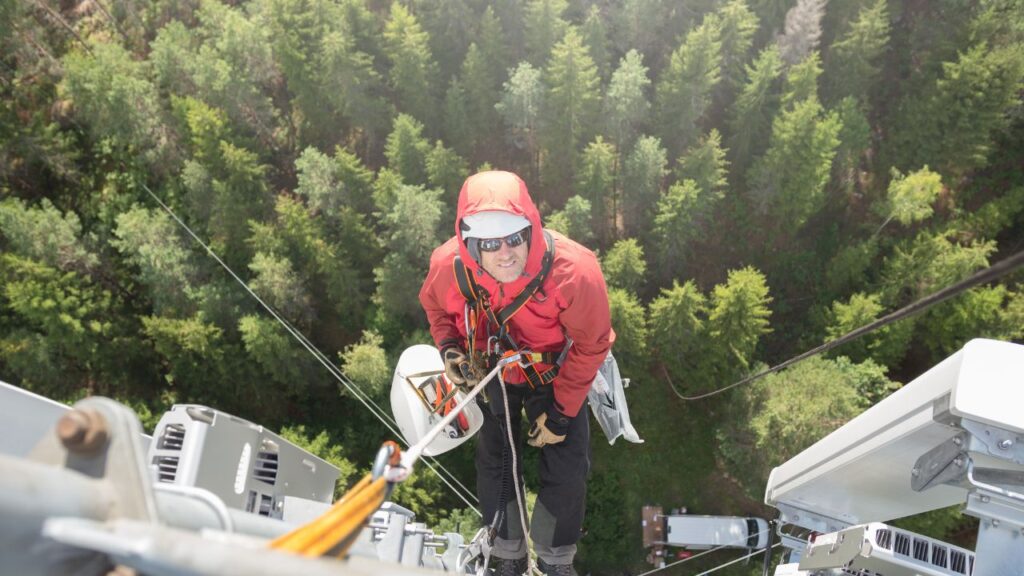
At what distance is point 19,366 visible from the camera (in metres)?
15.4

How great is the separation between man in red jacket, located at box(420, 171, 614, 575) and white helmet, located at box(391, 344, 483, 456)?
0.20m

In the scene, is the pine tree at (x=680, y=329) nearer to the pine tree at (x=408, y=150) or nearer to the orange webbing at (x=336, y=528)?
the pine tree at (x=408, y=150)

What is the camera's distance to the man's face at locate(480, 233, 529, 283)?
13.7ft

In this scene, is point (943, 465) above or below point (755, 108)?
below

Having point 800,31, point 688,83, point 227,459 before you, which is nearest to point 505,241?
point 227,459

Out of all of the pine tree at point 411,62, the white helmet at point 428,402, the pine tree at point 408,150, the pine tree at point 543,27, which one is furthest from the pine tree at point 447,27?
the white helmet at point 428,402

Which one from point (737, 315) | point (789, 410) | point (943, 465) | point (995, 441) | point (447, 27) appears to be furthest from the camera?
point (447, 27)

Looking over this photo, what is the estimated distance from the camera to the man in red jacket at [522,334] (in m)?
4.18

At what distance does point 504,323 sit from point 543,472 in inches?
53.7

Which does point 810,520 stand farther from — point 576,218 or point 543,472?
point 576,218

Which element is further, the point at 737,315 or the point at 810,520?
the point at 737,315

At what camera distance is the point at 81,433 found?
1801mm

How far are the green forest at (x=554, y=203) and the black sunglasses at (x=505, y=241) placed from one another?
380 inches

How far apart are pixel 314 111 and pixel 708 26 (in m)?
9.14
